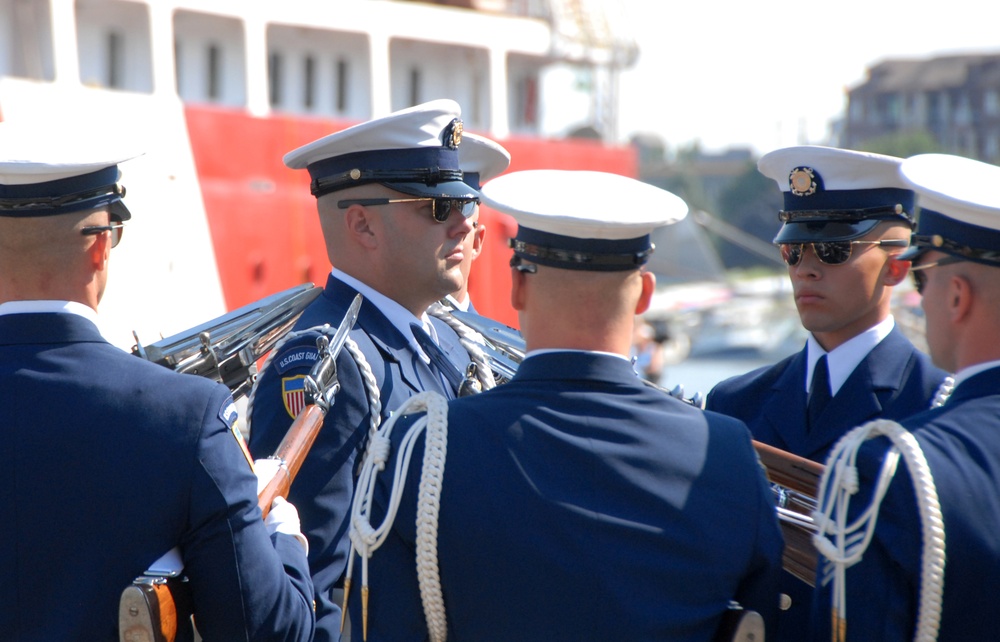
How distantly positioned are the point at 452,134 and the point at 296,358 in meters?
0.80

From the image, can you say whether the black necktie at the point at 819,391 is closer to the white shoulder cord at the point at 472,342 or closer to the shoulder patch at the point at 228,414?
the white shoulder cord at the point at 472,342

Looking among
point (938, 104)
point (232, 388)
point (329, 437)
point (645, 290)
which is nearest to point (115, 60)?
point (232, 388)

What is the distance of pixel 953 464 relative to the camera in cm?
166

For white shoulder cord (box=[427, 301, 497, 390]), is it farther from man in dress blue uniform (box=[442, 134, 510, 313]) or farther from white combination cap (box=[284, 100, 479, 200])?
white combination cap (box=[284, 100, 479, 200])

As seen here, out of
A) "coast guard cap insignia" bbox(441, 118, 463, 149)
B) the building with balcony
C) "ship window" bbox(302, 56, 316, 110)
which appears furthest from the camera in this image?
the building with balcony

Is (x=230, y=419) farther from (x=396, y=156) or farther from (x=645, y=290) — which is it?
(x=396, y=156)

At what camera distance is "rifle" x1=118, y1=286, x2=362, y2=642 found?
1.77 m

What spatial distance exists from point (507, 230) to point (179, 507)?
390 inches

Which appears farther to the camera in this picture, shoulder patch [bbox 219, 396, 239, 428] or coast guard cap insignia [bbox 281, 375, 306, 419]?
coast guard cap insignia [bbox 281, 375, 306, 419]

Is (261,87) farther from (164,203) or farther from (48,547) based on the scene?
(48,547)

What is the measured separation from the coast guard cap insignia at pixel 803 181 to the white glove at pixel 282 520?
1490 mm

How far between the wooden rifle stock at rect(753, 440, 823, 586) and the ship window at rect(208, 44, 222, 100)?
31.8 feet

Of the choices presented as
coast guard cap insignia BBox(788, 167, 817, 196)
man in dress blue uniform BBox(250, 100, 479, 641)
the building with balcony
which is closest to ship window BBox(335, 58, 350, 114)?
man in dress blue uniform BBox(250, 100, 479, 641)

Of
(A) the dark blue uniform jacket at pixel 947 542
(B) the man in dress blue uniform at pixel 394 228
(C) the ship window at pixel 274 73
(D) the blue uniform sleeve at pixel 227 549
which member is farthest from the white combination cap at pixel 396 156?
(C) the ship window at pixel 274 73
